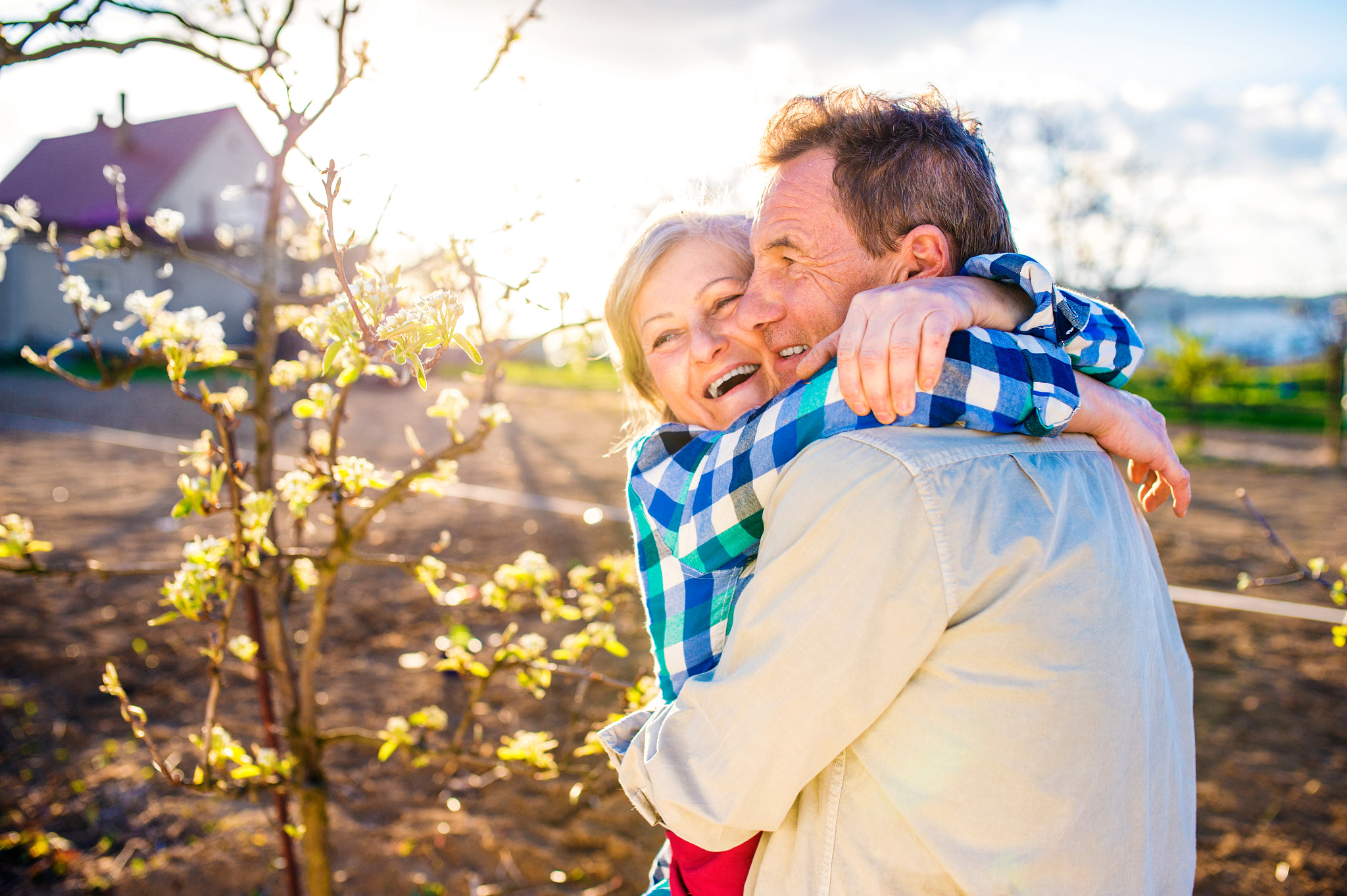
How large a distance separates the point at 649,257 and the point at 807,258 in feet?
2.01

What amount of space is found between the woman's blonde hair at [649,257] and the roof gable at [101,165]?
2714cm

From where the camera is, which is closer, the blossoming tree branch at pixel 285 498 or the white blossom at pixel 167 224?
the blossoming tree branch at pixel 285 498

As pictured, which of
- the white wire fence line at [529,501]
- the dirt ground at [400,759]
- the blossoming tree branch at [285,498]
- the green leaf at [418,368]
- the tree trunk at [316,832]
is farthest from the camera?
the white wire fence line at [529,501]

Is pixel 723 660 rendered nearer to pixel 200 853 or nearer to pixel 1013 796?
pixel 1013 796

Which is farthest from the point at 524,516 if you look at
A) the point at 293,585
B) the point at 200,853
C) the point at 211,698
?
the point at 211,698

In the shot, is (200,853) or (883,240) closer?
(883,240)

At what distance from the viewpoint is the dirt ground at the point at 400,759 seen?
319 cm

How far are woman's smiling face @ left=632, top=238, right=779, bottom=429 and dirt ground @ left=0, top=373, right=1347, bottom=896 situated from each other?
1.30m

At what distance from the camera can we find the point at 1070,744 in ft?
3.41

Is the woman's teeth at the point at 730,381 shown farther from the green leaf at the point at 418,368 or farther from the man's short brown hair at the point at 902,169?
the green leaf at the point at 418,368

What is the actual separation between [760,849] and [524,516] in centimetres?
703

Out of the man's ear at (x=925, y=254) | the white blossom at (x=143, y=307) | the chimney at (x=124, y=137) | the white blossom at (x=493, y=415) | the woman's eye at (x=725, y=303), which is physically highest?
the chimney at (x=124, y=137)

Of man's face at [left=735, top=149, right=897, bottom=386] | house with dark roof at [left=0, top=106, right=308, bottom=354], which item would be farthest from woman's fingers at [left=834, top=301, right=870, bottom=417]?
house with dark roof at [left=0, top=106, right=308, bottom=354]

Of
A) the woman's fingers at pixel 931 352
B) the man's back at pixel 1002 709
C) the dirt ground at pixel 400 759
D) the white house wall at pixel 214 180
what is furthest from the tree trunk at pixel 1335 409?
the white house wall at pixel 214 180
